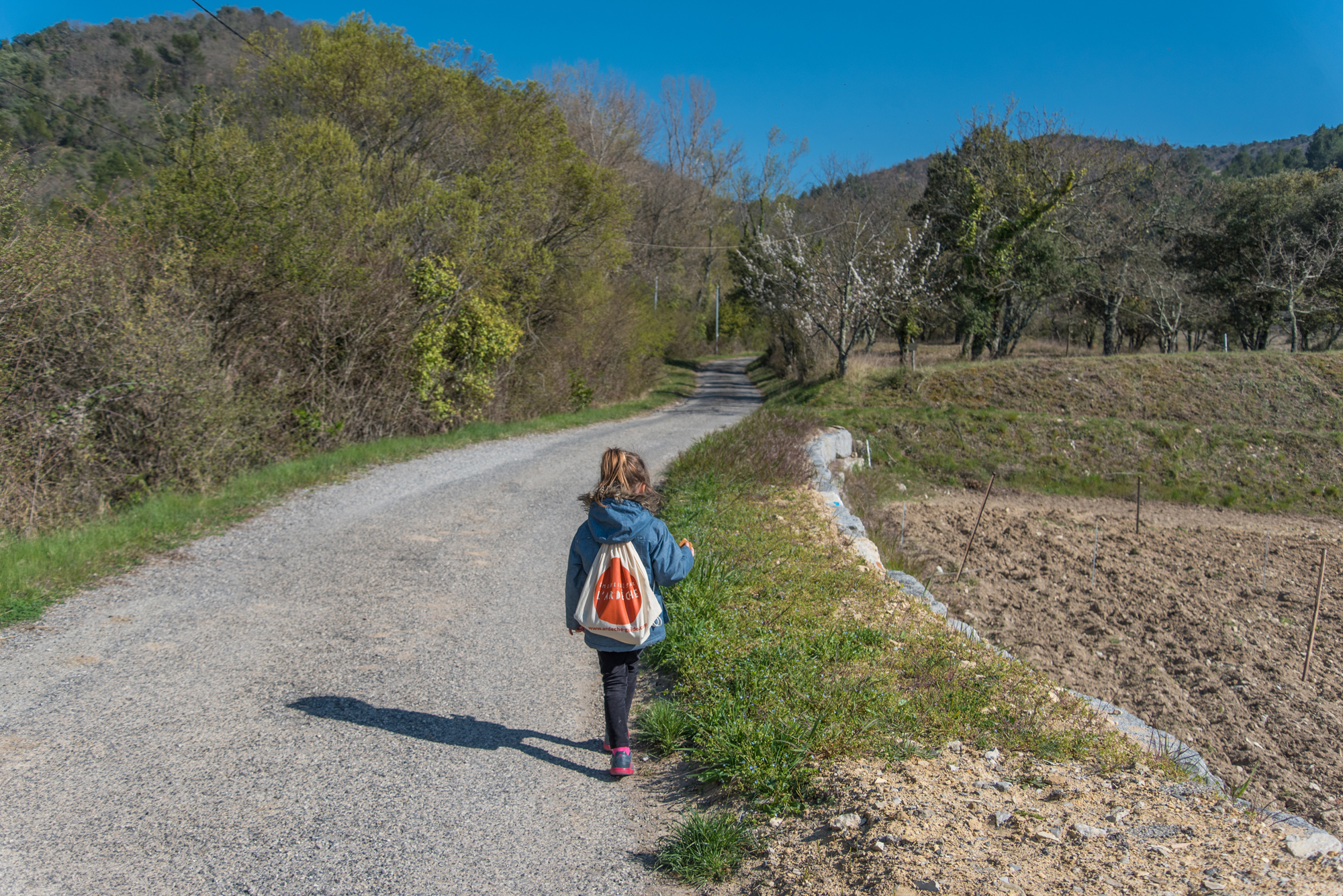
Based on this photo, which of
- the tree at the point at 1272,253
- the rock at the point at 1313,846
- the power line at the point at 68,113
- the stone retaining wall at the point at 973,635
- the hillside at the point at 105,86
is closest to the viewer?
the rock at the point at 1313,846

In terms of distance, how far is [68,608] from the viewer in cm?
645

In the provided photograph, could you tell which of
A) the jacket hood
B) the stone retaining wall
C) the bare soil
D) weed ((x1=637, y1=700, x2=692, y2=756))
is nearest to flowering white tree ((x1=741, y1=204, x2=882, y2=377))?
the stone retaining wall

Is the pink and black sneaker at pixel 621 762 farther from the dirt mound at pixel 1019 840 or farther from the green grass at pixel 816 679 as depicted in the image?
the dirt mound at pixel 1019 840

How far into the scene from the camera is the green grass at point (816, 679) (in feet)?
14.1

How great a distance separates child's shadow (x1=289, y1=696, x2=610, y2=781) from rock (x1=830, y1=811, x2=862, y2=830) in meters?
1.33

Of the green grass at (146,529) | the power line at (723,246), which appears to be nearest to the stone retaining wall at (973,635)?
the green grass at (146,529)

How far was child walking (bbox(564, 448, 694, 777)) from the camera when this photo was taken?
165 inches

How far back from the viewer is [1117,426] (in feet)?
63.0

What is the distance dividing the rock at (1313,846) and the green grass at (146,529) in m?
7.75

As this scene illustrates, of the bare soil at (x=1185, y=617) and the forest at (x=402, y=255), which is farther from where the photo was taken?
the forest at (x=402, y=255)

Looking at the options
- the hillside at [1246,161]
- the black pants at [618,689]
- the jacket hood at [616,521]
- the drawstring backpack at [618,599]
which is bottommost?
the black pants at [618,689]

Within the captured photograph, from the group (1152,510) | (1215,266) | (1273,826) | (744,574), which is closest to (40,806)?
(744,574)

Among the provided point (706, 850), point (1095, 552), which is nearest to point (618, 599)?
point (706, 850)

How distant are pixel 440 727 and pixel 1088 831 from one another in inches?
131
